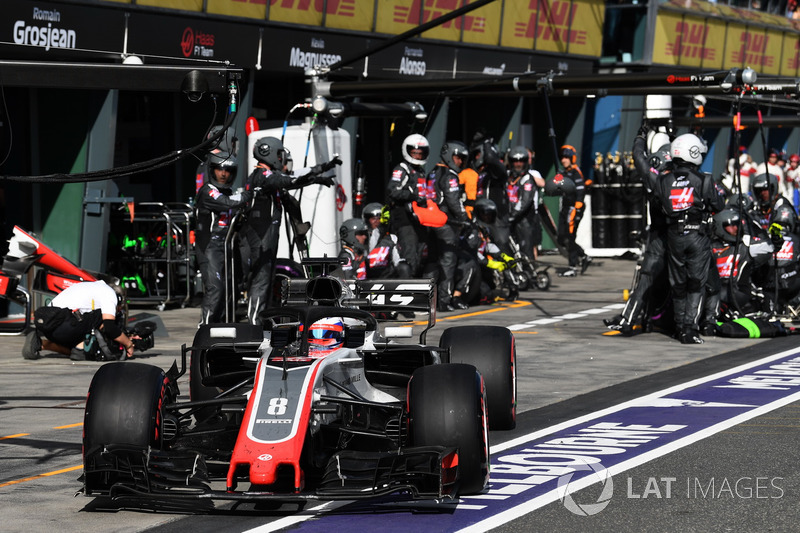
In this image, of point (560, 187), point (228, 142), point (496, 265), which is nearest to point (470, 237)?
point (496, 265)

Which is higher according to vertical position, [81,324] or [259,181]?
[259,181]

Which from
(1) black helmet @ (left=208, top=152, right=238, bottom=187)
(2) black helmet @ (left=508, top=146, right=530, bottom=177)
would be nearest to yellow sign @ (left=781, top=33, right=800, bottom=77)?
(2) black helmet @ (left=508, top=146, right=530, bottom=177)

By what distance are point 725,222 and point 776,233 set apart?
0.77 meters

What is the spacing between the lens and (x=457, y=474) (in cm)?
734

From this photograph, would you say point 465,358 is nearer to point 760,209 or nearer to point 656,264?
point 656,264

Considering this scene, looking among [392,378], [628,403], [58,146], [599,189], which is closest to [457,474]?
[392,378]

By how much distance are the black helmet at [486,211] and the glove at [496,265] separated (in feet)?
2.08

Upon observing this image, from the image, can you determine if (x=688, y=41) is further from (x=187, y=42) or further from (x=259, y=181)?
(x=259, y=181)

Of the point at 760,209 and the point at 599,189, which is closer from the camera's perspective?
the point at 760,209

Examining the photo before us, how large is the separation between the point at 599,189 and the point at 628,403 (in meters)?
17.6

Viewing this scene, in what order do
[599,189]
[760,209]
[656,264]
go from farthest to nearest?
[599,189] < [760,209] < [656,264]

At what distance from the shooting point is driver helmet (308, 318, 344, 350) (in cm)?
884

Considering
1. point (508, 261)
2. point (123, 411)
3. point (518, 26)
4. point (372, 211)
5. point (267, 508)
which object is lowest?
point (267, 508)

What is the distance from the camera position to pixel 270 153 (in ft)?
52.5
